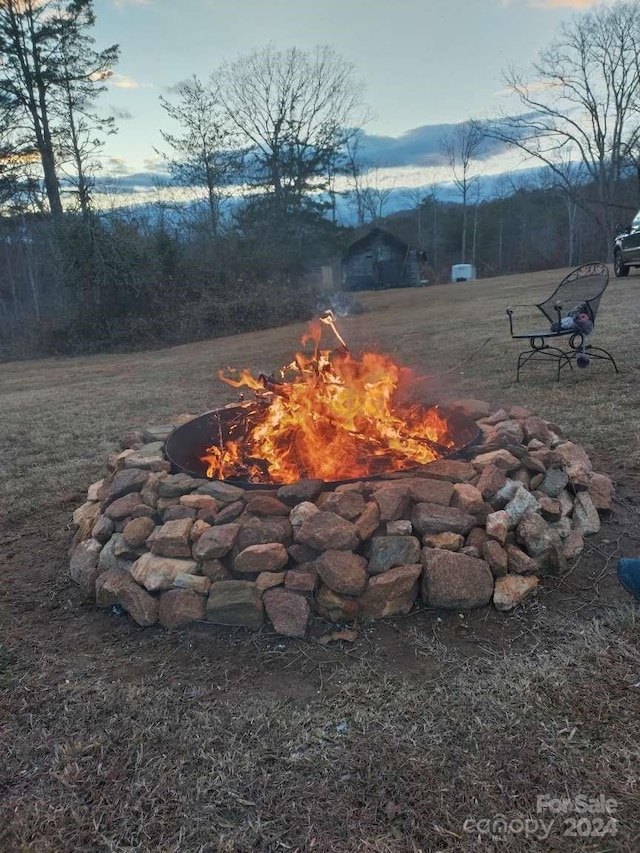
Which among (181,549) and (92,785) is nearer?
(92,785)

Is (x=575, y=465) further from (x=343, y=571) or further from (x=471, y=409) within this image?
(x=343, y=571)

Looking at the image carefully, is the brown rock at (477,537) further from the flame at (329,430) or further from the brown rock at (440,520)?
the flame at (329,430)

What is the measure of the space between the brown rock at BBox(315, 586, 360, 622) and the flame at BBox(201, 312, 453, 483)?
33.2 inches

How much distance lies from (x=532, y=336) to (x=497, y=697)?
205 inches

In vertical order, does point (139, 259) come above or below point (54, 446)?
above

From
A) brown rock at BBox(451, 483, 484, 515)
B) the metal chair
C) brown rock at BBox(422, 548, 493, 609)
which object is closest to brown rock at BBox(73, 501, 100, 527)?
brown rock at BBox(422, 548, 493, 609)

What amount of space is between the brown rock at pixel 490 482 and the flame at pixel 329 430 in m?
0.51

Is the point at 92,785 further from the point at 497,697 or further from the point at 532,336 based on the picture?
the point at 532,336

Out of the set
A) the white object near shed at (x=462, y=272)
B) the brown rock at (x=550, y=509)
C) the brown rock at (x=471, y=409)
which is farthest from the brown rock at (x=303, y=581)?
the white object near shed at (x=462, y=272)

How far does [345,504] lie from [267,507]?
Answer: 16.2 inches

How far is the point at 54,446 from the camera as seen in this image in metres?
5.97

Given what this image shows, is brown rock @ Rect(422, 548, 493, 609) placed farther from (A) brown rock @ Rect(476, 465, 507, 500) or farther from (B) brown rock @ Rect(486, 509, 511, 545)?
(A) brown rock @ Rect(476, 465, 507, 500)

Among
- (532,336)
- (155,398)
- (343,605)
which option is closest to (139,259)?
(155,398)

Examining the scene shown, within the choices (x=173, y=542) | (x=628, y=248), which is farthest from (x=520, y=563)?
(x=628, y=248)
